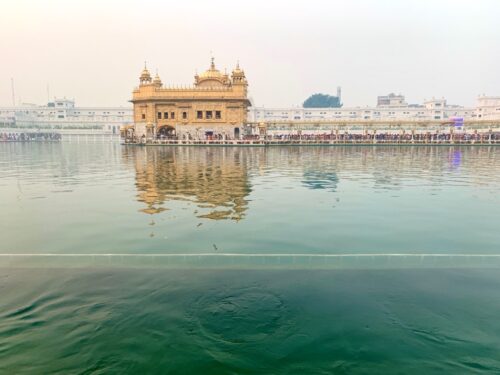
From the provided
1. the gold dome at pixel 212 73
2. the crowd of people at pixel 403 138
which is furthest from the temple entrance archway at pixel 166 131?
the crowd of people at pixel 403 138

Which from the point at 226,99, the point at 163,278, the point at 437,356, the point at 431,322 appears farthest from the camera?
the point at 226,99

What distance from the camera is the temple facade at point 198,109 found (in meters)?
59.4

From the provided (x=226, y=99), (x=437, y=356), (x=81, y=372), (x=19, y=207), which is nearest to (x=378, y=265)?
(x=437, y=356)

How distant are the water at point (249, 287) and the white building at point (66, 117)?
99991 mm

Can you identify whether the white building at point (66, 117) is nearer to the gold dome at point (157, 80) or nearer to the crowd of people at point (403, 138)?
the gold dome at point (157, 80)

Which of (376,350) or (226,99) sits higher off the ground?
(226,99)

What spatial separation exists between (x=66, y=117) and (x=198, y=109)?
249 feet

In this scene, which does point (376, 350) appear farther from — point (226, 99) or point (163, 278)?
point (226, 99)

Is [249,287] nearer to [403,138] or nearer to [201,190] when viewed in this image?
[201,190]

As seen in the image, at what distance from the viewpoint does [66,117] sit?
118 metres

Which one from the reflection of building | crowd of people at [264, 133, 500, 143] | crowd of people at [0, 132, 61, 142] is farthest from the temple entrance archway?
crowd of people at [0, 132, 61, 142]

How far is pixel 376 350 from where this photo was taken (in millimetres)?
4605

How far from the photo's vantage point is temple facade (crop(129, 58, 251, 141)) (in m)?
59.4

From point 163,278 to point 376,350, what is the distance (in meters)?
3.64
